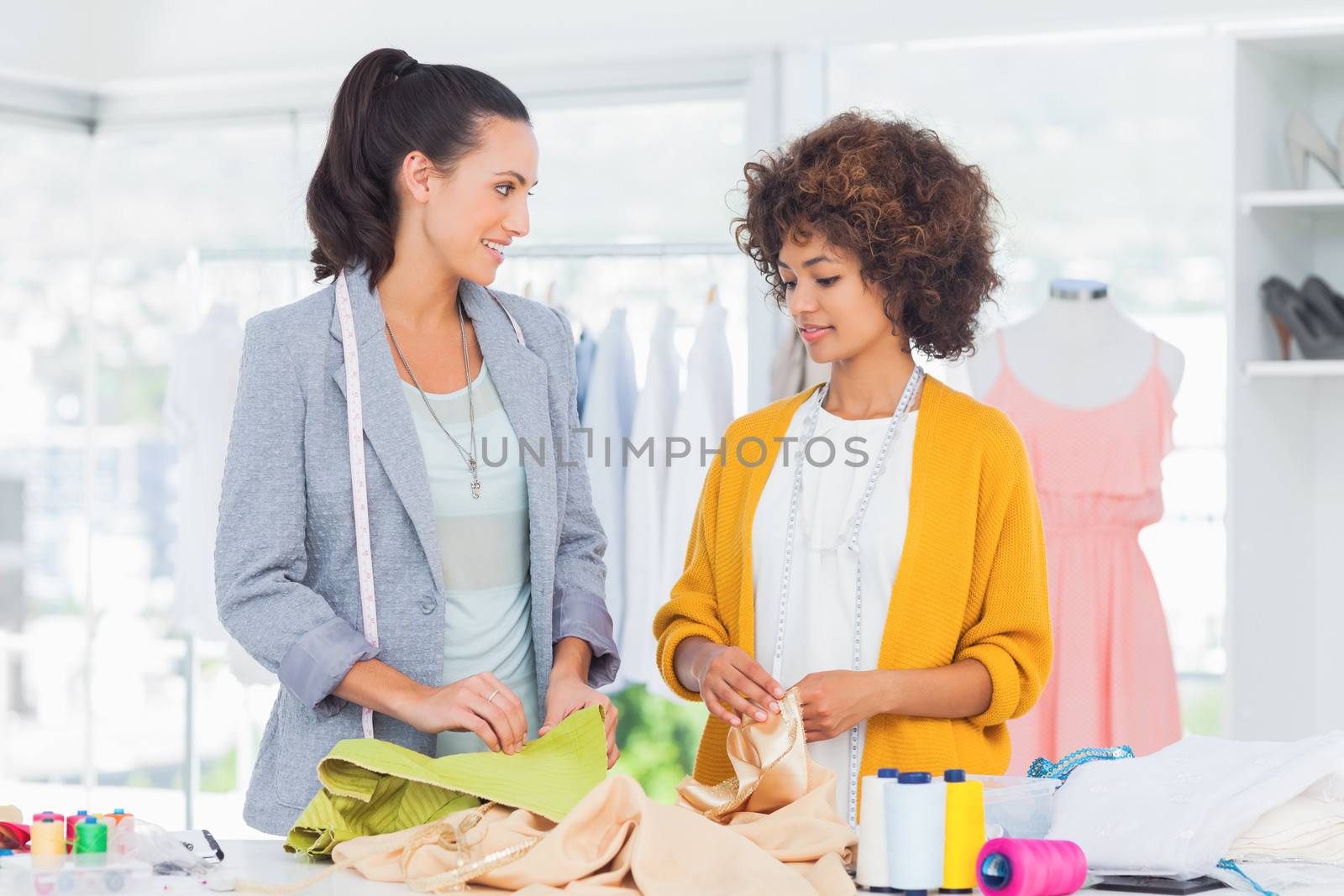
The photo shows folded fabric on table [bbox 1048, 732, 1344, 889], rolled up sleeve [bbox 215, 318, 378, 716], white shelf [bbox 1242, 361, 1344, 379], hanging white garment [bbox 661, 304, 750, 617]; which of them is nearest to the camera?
folded fabric on table [bbox 1048, 732, 1344, 889]

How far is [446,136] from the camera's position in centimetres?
185

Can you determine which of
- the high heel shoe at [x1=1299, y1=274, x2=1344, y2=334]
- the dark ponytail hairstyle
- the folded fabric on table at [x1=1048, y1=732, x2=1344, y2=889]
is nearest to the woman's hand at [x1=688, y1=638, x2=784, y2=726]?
the folded fabric on table at [x1=1048, y1=732, x2=1344, y2=889]

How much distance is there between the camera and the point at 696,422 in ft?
11.0

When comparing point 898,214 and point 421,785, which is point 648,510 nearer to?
point 898,214

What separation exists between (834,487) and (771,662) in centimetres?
25

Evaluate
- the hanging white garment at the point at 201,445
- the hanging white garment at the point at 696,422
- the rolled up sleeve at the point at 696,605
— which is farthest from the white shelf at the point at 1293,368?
the hanging white garment at the point at 201,445

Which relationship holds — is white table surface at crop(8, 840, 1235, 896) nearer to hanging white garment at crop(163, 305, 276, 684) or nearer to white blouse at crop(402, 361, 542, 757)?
white blouse at crop(402, 361, 542, 757)

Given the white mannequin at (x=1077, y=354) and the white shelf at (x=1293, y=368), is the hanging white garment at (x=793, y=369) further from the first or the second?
the white shelf at (x=1293, y=368)

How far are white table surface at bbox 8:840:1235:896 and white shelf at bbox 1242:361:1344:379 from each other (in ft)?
6.19

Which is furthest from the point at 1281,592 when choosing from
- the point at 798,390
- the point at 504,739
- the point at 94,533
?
the point at 94,533

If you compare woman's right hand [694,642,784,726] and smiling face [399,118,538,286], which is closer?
woman's right hand [694,642,784,726]

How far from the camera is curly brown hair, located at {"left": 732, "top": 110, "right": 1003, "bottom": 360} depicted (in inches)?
76.5

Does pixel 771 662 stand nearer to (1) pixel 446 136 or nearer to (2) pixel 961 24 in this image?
(1) pixel 446 136

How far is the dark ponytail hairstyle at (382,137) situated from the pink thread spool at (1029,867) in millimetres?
1051
